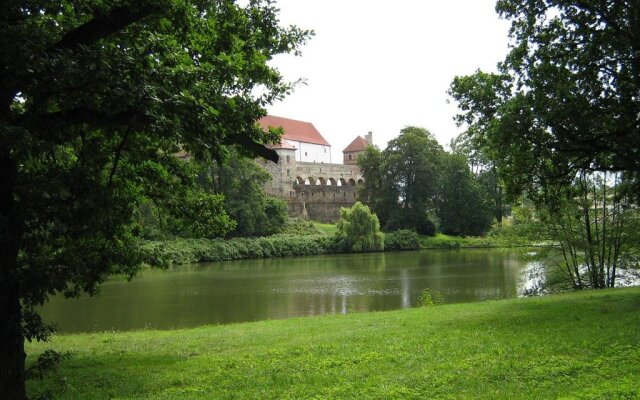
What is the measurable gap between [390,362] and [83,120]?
4217 mm

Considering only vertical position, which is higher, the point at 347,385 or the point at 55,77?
the point at 55,77

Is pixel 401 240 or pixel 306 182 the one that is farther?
pixel 306 182

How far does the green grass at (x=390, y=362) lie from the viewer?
5172 millimetres

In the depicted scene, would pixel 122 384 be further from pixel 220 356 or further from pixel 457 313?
pixel 457 313

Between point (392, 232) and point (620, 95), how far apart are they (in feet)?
134

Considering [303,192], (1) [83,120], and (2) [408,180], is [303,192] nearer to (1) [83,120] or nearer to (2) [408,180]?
(2) [408,180]

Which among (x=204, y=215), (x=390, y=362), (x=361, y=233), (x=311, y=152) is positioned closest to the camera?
(x=390, y=362)

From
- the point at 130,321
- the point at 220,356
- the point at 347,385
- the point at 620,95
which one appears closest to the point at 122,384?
the point at 220,356

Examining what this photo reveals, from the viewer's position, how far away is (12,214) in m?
4.62

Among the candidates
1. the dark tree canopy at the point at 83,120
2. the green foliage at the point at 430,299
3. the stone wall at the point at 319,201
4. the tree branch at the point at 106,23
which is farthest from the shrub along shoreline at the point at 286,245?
the tree branch at the point at 106,23

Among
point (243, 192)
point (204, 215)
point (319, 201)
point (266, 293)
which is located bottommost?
point (266, 293)

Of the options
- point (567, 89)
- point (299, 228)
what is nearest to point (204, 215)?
point (567, 89)

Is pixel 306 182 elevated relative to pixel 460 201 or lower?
elevated

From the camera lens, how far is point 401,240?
4806 cm
